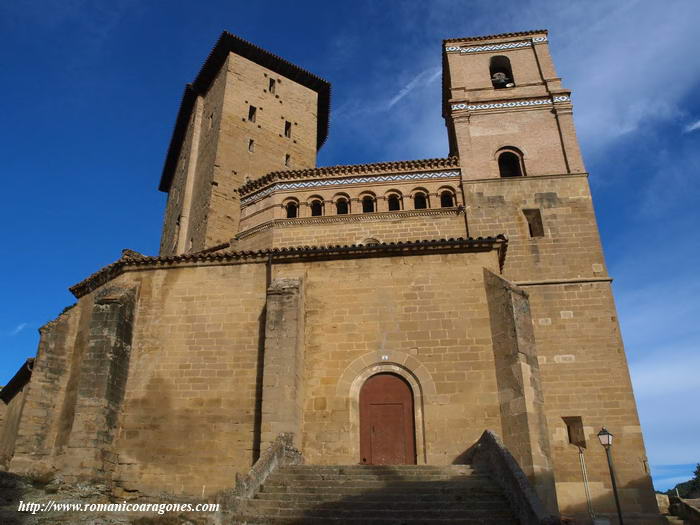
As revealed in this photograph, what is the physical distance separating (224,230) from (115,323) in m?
11.9

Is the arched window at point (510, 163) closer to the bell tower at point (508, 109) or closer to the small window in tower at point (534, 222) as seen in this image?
the bell tower at point (508, 109)

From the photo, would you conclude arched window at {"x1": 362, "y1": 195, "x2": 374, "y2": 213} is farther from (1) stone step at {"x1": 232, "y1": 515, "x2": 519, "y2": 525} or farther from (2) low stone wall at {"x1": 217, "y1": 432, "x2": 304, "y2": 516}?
(1) stone step at {"x1": 232, "y1": 515, "x2": 519, "y2": 525}

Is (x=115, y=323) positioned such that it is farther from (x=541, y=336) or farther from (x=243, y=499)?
(x=541, y=336)

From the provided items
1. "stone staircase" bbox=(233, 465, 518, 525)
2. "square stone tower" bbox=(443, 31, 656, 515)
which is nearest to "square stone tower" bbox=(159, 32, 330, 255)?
"square stone tower" bbox=(443, 31, 656, 515)

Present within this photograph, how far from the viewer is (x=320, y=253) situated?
15711 millimetres

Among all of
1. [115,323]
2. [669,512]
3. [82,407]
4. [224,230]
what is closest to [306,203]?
[224,230]

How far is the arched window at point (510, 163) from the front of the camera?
22.8 metres

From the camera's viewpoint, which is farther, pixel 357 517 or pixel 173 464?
pixel 173 464

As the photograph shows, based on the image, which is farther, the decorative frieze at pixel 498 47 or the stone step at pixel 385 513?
the decorative frieze at pixel 498 47

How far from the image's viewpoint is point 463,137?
23.3 m

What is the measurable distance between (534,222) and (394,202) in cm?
546

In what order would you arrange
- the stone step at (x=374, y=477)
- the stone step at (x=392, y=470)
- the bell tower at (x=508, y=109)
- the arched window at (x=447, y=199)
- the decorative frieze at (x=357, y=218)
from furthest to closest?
the bell tower at (x=508, y=109) < the arched window at (x=447, y=199) < the decorative frieze at (x=357, y=218) < the stone step at (x=392, y=470) < the stone step at (x=374, y=477)

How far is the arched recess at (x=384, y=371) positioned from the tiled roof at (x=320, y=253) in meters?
2.88

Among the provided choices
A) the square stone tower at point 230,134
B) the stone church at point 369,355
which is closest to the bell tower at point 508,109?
the stone church at point 369,355
